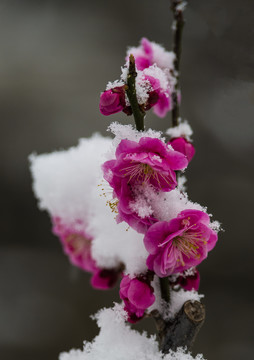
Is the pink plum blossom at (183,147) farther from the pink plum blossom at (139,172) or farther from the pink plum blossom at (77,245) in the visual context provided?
the pink plum blossom at (77,245)

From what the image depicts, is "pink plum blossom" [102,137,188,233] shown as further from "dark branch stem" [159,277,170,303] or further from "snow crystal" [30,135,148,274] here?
"snow crystal" [30,135,148,274]

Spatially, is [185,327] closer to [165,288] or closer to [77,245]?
[165,288]

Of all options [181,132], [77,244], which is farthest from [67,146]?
[181,132]

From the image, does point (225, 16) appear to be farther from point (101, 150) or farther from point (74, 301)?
point (74, 301)

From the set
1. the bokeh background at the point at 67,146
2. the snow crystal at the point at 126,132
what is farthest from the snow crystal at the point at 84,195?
the bokeh background at the point at 67,146

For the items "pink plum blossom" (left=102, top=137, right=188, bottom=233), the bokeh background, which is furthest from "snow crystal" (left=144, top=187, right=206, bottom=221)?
the bokeh background
